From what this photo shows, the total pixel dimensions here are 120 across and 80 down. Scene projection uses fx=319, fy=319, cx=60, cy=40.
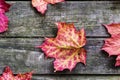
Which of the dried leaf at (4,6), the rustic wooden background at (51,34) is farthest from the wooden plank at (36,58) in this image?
the dried leaf at (4,6)

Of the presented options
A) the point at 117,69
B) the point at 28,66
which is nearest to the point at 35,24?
the point at 28,66

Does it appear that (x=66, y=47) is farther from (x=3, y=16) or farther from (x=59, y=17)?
(x=3, y=16)

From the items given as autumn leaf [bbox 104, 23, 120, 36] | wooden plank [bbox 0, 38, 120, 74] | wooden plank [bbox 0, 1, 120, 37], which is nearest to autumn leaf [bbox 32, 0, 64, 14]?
wooden plank [bbox 0, 1, 120, 37]

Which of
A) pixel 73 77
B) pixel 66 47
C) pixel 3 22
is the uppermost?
pixel 3 22

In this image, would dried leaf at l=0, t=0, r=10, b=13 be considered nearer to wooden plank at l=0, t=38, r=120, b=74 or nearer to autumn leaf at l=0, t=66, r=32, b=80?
wooden plank at l=0, t=38, r=120, b=74

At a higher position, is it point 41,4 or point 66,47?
point 41,4

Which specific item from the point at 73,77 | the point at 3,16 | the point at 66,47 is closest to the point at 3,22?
the point at 3,16
